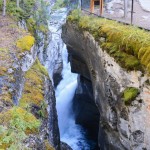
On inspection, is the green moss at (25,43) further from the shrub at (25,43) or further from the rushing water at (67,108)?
the rushing water at (67,108)

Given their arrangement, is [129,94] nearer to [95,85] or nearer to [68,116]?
[95,85]

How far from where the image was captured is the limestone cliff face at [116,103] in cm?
912

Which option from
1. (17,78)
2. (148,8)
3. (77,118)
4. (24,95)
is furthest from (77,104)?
(17,78)

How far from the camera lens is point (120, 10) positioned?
16609mm

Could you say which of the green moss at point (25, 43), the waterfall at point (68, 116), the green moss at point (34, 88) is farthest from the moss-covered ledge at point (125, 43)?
the waterfall at point (68, 116)

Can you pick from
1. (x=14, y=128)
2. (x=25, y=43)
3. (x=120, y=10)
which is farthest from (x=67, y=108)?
(x=14, y=128)

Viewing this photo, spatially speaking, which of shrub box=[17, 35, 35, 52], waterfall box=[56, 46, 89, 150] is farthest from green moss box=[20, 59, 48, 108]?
waterfall box=[56, 46, 89, 150]

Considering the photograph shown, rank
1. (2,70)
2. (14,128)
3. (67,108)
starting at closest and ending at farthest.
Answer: (14,128) → (2,70) → (67,108)

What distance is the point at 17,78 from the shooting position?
9.65 metres

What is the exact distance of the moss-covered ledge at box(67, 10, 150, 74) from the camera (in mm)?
8784

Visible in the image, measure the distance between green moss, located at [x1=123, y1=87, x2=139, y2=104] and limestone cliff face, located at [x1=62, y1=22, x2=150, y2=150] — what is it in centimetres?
13

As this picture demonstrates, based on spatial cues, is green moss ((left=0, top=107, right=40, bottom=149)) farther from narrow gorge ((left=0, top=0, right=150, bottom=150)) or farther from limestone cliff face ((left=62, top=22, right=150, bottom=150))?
limestone cliff face ((left=62, top=22, right=150, bottom=150))

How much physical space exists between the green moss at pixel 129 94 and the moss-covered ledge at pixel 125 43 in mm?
658

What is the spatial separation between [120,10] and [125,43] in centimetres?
741
